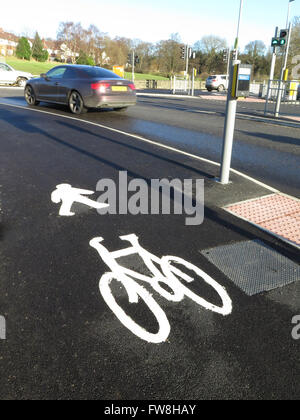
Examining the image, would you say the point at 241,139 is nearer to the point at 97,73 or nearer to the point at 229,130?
the point at 229,130

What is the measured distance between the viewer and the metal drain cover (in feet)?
9.66

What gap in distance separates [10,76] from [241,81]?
26.2 meters

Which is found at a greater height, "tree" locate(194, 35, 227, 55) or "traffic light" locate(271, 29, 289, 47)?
"tree" locate(194, 35, 227, 55)

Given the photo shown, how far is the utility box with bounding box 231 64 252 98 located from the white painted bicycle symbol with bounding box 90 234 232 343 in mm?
2751

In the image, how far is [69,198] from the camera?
A: 4668mm

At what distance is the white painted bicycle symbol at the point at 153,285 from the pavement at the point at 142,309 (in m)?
0.03

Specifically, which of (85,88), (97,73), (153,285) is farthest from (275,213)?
(97,73)

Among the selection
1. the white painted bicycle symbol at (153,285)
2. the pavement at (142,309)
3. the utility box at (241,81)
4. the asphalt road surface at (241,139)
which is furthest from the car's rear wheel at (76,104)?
the white painted bicycle symbol at (153,285)

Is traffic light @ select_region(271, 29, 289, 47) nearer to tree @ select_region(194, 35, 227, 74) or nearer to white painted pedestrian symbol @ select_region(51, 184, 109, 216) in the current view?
white painted pedestrian symbol @ select_region(51, 184, 109, 216)

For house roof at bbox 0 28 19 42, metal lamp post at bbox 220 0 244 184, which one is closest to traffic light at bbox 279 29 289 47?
metal lamp post at bbox 220 0 244 184

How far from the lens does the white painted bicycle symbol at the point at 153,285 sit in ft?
8.09

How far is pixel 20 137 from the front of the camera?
324 inches
